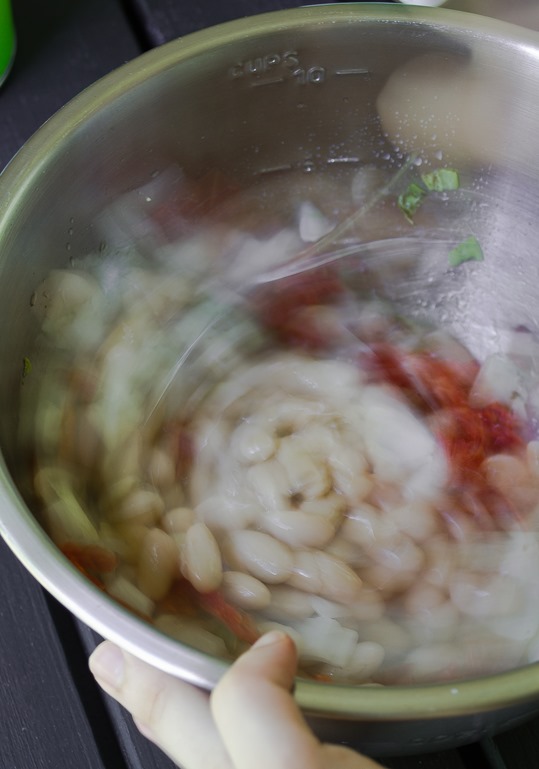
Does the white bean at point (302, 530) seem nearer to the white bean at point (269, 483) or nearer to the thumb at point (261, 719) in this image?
the white bean at point (269, 483)

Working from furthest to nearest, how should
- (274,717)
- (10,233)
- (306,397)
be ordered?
(306,397)
(10,233)
(274,717)

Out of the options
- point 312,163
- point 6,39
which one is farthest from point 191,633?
point 6,39

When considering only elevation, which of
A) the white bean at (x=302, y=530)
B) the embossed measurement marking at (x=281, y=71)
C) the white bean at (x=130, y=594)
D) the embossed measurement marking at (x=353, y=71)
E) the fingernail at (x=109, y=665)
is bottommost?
the white bean at (x=302, y=530)

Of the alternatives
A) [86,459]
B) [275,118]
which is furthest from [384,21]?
[86,459]

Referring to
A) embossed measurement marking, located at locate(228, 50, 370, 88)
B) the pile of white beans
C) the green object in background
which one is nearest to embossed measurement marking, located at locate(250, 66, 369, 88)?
embossed measurement marking, located at locate(228, 50, 370, 88)

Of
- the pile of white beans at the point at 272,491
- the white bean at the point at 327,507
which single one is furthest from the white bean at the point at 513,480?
the white bean at the point at 327,507

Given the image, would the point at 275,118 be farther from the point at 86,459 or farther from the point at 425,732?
the point at 425,732

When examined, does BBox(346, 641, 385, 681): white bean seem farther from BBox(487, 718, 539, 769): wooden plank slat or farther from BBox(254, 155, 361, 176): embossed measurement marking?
BBox(254, 155, 361, 176): embossed measurement marking

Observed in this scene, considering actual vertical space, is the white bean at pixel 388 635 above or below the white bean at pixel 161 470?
below
